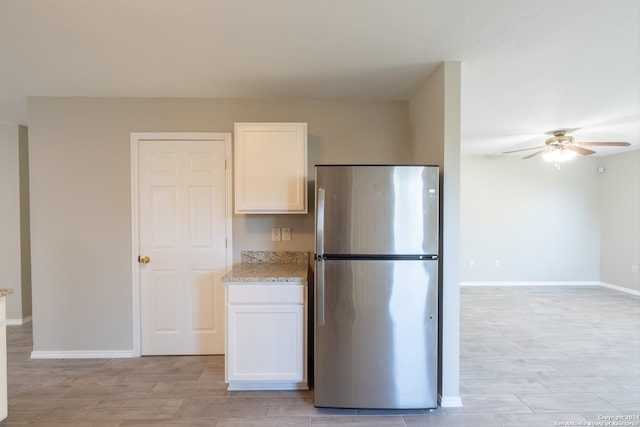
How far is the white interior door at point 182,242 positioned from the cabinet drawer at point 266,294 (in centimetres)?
69

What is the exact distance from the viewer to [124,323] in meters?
2.89

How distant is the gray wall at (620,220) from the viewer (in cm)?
513

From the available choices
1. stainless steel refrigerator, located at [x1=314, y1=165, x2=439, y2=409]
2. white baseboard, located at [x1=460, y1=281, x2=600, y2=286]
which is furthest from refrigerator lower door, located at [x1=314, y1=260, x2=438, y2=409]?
white baseboard, located at [x1=460, y1=281, x2=600, y2=286]

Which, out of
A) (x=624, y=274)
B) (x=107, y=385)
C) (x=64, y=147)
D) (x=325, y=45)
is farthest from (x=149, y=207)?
(x=624, y=274)

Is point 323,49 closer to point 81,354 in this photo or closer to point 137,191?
point 137,191

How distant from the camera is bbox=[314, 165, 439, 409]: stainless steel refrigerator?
2061 millimetres

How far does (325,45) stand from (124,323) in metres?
3.00

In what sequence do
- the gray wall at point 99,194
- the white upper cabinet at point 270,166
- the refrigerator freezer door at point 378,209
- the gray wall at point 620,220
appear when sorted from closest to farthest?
the refrigerator freezer door at point 378,209 < the white upper cabinet at point 270,166 < the gray wall at point 99,194 < the gray wall at point 620,220

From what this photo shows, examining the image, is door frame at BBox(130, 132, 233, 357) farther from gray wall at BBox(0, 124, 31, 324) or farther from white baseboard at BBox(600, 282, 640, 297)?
white baseboard at BBox(600, 282, 640, 297)

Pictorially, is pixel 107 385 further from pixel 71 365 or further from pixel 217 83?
pixel 217 83

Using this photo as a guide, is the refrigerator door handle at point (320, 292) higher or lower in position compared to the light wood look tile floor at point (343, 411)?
higher

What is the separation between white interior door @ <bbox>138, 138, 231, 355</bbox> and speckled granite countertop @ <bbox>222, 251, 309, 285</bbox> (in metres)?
0.27

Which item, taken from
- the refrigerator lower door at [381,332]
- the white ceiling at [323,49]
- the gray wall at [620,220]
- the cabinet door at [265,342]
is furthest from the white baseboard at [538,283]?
the cabinet door at [265,342]

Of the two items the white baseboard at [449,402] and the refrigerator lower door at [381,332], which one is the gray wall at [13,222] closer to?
the refrigerator lower door at [381,332]
